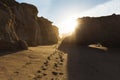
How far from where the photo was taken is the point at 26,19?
Result: 39938 millimetres

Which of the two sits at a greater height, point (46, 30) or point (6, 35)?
point (46, 30)

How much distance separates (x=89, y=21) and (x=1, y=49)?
24.9 meters

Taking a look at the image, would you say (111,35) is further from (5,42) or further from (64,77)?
(64,77)

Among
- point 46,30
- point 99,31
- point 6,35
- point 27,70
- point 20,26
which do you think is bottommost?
point 27,70

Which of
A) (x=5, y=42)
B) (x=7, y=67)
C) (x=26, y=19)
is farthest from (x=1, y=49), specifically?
(x=26, y=19)

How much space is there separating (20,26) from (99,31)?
1547cm

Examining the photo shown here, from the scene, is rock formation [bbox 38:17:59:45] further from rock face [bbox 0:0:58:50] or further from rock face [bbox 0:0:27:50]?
rock face [bbox 0:0:27:50]

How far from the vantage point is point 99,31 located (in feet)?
139

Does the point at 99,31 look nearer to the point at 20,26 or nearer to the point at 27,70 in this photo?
the point at 20,26

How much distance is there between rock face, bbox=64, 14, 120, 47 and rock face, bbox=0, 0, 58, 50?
9162mm

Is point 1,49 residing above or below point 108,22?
below

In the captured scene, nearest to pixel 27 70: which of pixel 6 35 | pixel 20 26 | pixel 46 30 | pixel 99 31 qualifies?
pixel 6 35

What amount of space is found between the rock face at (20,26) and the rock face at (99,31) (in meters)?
9.16

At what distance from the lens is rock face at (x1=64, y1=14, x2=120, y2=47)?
40.3 metres
